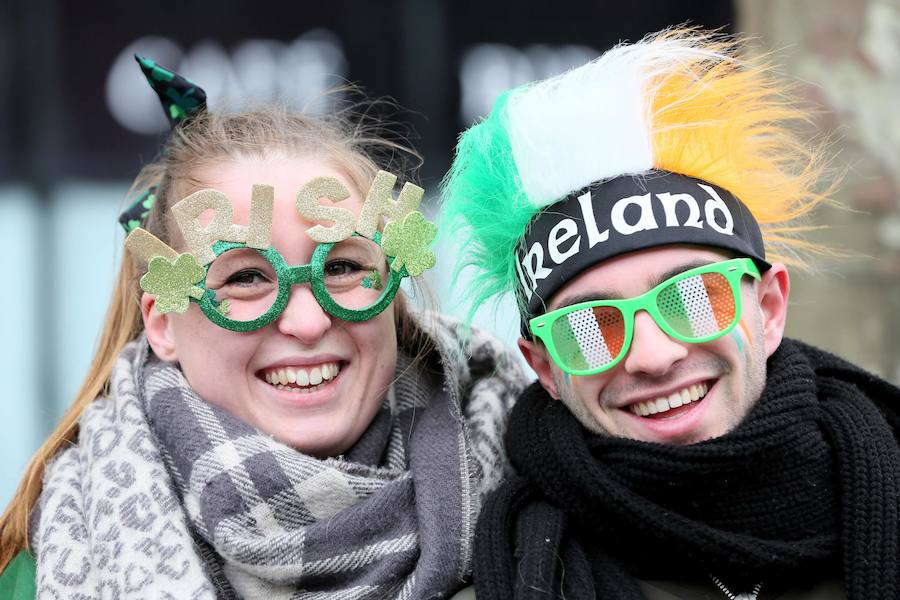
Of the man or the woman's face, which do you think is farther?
the woman's face

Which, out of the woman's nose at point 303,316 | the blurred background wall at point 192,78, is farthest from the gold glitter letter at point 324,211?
the blurred background wall at point 192,78

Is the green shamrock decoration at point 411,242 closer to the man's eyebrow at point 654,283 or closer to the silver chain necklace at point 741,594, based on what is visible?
the man's eyebrow at point 654,283

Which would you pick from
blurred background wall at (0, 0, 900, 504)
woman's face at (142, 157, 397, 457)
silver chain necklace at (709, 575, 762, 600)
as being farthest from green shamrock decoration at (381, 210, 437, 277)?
blurred background wall at (0, 0, 900, 504)

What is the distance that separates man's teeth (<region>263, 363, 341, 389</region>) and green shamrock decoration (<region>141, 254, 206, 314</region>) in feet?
0.78

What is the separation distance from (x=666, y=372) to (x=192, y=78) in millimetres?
3027

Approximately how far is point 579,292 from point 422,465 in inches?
20.7

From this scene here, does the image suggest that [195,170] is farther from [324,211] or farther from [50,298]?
[50,298]

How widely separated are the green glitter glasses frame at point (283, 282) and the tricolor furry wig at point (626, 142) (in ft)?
0.70

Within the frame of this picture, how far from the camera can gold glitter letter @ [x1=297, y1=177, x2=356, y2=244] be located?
236 cm

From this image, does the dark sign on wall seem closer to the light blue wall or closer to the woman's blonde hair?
the light blue wall

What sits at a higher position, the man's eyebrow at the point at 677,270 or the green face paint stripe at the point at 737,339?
the man's eyebrow at the point at 677,270

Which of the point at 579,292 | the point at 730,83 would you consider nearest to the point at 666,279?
the point at 579,292

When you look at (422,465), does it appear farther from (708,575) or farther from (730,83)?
(730,83)

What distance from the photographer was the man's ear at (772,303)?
2.31 m
